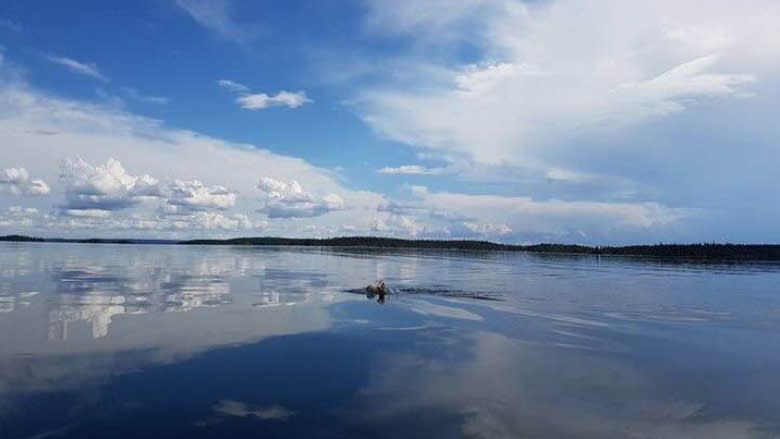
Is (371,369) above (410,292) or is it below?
below

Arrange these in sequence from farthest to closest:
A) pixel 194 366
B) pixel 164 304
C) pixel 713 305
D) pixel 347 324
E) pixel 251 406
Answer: pixel 713 305 → pixel 164 304 → pixel 347 324 → pixel 194 366 → pixel 251 406

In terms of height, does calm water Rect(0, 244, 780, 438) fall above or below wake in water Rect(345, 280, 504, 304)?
below

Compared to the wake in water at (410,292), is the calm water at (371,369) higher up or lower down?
lower down

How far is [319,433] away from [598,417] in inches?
241

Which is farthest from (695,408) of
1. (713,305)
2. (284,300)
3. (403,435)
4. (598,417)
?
(713,305)

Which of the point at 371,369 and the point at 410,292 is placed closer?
the point at 371,369

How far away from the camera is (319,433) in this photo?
1178 centimetres

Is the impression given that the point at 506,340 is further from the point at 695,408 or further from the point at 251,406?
the point at 251,406

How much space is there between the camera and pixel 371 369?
687 inches

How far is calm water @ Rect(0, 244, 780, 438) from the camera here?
1255 cm

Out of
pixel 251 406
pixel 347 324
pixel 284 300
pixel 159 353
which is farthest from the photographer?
pixel 284 300

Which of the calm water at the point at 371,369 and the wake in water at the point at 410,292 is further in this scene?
the wake in water at the point at 410,292

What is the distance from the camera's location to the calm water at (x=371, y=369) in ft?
41.2

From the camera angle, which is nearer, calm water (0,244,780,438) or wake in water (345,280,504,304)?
calm water (0,244,780,438)
